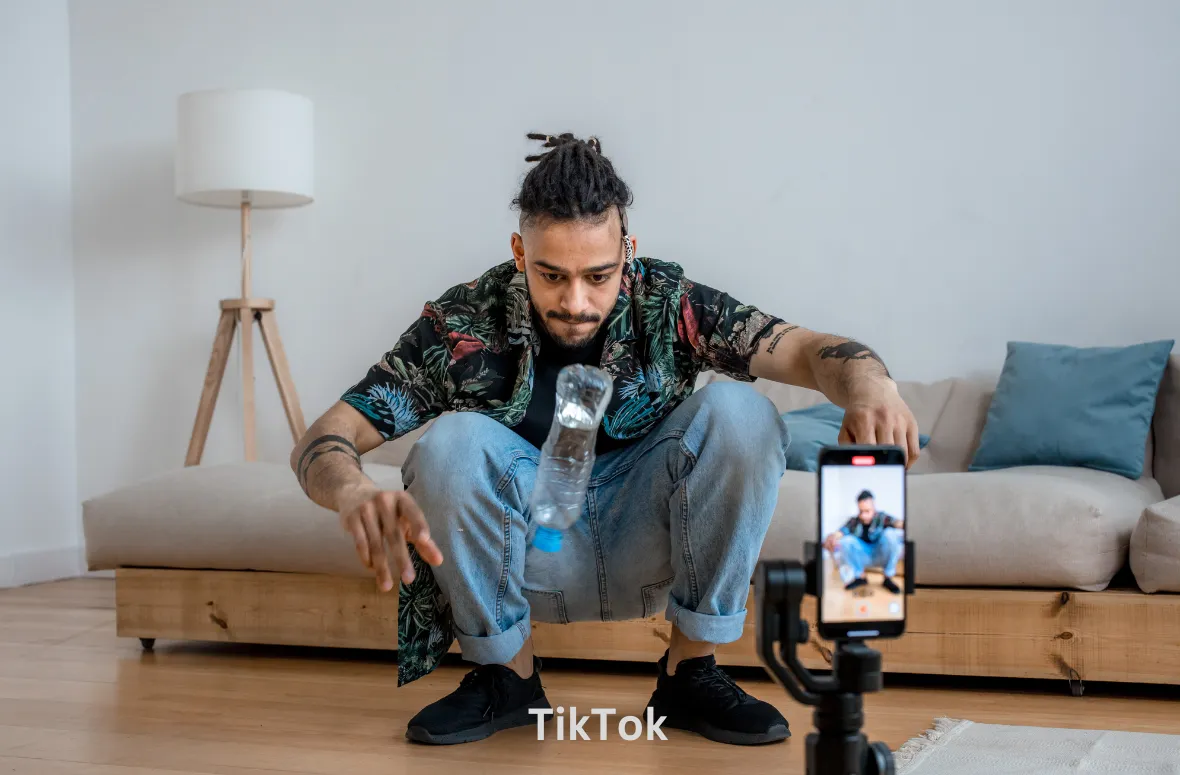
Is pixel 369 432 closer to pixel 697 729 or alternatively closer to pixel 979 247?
pixel 697 729

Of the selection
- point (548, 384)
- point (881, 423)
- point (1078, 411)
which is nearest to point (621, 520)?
point (548, 384)

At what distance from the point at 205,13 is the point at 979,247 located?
237cm

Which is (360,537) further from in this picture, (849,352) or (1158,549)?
(1158,549)

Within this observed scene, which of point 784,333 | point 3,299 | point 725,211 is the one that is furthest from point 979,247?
point 3,299

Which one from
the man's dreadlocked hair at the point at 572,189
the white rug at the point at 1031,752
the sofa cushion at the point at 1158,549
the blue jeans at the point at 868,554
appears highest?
the man's dreadlocked hair at the point at 572,189

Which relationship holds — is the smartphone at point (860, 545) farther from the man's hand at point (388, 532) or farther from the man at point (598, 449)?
the man at point (598, 449)

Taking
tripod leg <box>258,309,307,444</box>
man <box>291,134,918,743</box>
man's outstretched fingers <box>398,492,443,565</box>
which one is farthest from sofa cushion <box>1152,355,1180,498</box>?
tripod leg <box>258,309,307,444</box>

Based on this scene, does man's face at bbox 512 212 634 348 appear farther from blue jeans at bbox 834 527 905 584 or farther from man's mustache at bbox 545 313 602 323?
blue jeans at bbox 834 527 905 584

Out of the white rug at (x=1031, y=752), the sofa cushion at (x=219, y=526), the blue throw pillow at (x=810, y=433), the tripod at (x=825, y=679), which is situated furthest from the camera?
the blue throw pillow at (x=810, y=433)

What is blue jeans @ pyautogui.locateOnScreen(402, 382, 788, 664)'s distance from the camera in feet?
4.90

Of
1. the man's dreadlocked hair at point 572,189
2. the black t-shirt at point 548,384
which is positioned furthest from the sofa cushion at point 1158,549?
the man's dreadlocked hair at point 572,189

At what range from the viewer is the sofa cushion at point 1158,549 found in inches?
70.7

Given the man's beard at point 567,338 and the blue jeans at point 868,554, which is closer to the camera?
the blue jeans at point 868,554

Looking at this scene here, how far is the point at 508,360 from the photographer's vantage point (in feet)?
5.57
